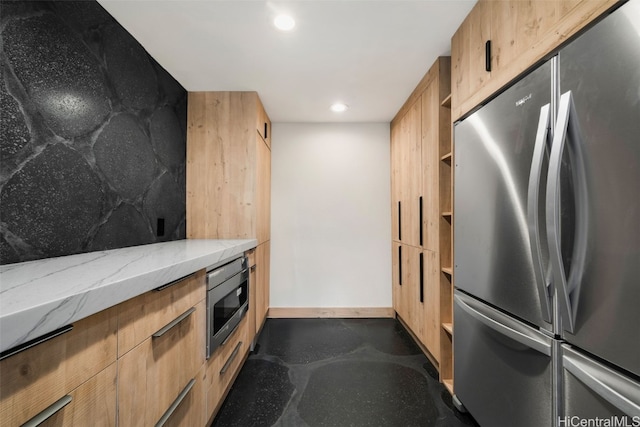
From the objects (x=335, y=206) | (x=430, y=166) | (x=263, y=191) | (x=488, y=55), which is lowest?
(x=335, y=206)

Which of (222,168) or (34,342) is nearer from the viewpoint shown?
(34,342)

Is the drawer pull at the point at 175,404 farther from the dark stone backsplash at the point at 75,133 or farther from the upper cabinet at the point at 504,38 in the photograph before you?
the upper cabinet at the point at 504,38

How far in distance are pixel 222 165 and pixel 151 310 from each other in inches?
69.4

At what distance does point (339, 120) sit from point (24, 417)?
131 inches

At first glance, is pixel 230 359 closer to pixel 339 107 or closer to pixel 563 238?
pixel 563 238

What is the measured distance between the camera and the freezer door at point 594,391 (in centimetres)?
77

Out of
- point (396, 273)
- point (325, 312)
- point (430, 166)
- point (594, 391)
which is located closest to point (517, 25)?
point (430, 166)

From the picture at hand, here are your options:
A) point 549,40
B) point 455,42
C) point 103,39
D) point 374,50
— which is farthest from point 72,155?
point 455,42

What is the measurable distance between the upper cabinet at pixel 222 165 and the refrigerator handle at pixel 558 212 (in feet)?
7.02

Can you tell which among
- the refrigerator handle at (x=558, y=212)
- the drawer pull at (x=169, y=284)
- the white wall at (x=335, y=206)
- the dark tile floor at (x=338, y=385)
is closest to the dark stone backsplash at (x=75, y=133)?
the drawer pull at (x=169, y=284)

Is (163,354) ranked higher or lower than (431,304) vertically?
higher

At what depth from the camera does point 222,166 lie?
100 inches

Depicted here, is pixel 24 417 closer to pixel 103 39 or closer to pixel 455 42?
pixel 103 39

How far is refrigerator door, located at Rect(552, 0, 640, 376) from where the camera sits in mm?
763
